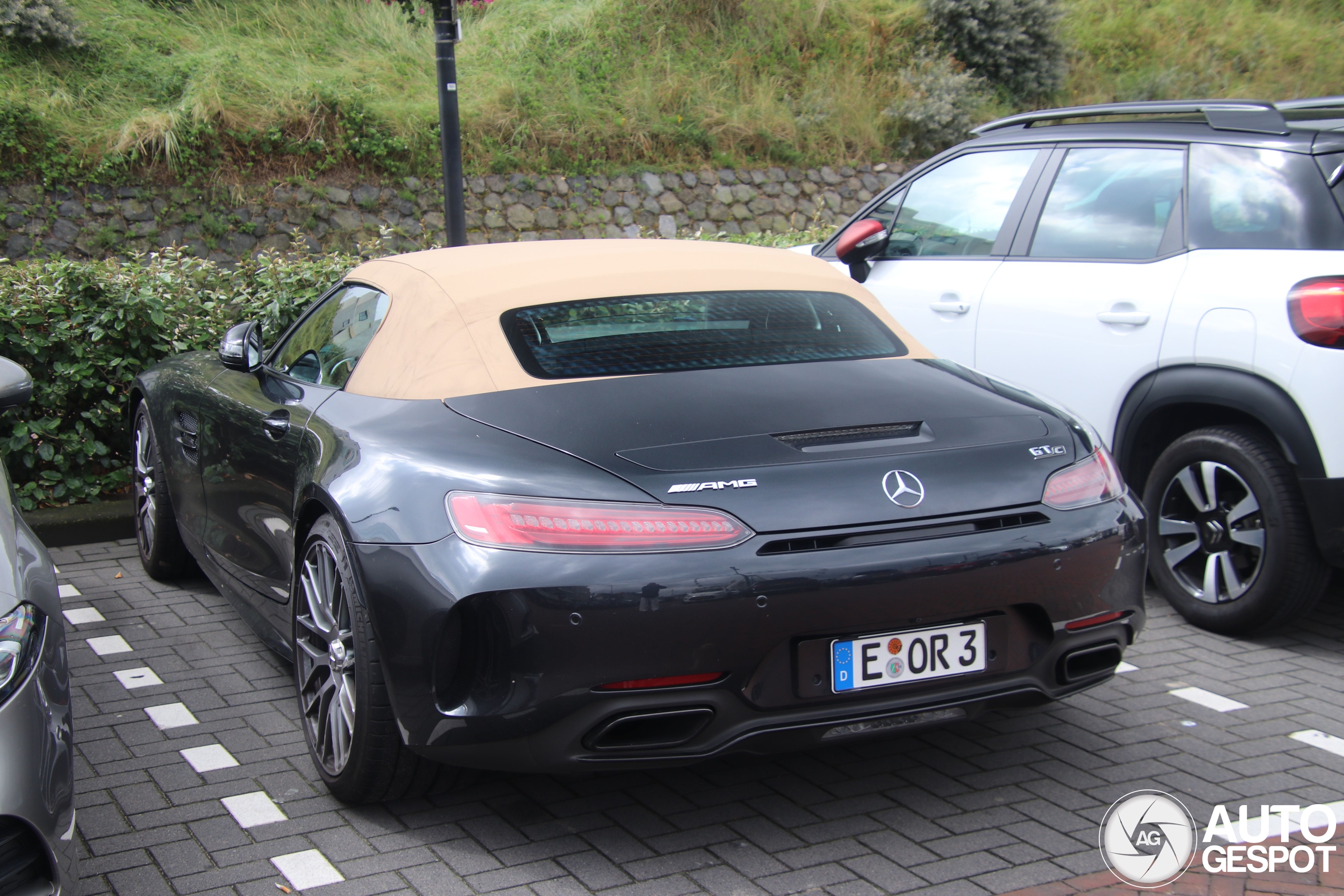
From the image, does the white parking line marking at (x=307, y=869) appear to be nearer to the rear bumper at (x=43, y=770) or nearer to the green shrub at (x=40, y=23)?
the rear bumper at (x=43, y=770)

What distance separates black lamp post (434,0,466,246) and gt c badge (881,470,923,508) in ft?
18.9

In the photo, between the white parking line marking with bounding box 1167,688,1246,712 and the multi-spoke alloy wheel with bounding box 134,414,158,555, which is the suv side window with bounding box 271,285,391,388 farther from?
the white parking line marking with bounding box 1167,688,1246,712

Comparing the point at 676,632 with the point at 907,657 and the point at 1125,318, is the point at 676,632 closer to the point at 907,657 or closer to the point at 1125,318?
the point at 907,657

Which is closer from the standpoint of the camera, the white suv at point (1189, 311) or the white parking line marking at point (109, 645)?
the white suv at point (1189, 311)

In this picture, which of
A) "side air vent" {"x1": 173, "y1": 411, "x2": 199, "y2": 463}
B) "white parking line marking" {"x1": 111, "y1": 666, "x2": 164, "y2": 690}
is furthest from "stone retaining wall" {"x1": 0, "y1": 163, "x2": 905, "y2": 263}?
"white parking line marking" {"x1": 111, "y1": 666, "x2": 164, "y2": 690}

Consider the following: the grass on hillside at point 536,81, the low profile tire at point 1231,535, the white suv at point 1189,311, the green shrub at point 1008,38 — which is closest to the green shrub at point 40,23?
the grass on hillside at point 536,81

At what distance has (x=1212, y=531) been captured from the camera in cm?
456

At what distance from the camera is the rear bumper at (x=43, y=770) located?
2188 mm

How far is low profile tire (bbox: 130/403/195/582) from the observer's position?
5117mm

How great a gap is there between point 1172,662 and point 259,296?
5.15 m

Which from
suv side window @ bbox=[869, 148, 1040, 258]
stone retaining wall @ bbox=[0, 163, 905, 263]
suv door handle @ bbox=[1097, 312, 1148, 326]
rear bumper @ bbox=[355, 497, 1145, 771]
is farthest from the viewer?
stone retaining wall @ bbox=[0, 163, 905, 263]

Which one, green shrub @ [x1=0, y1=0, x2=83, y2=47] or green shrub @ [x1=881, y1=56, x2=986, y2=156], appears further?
green shrub @ [x1=881, y1=56, x2=986, y2=156]

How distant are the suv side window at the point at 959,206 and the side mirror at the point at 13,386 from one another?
3925mm

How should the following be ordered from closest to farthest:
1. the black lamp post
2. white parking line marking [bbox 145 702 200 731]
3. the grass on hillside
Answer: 1. white parking line marking [bbox 145 702 200 731]
2. the black lamp post
3. the grass on hillside
